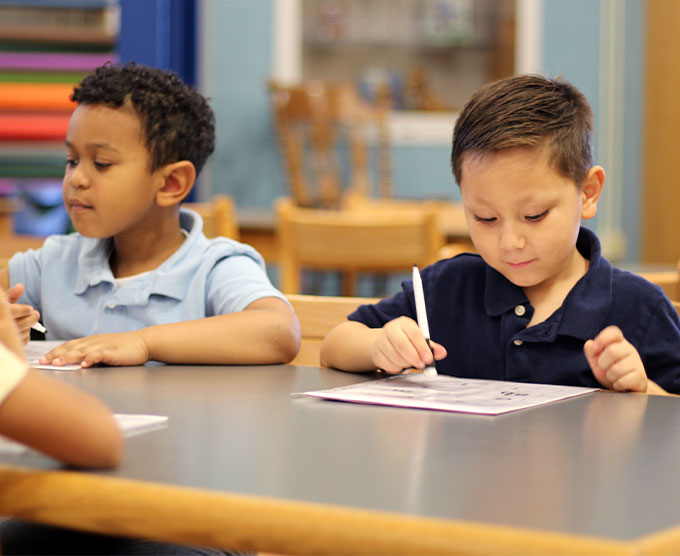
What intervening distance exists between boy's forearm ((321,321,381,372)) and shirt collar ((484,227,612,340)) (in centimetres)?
18

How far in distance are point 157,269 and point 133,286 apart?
51mm

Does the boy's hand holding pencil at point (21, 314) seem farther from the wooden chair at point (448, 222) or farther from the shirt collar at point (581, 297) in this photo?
the wooden chair at point (448, 222)

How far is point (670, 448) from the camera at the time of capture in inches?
28.2

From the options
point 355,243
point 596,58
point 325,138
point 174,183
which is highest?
point 596,58

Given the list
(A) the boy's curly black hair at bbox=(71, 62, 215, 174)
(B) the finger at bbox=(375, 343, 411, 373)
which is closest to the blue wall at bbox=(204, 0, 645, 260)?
(A) the boy's curly black hair at bbox=(71, 62, 215, 174)

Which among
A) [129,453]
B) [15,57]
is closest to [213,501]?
[129,453]

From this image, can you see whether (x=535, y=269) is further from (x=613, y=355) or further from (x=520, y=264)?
(x=613, y=355)

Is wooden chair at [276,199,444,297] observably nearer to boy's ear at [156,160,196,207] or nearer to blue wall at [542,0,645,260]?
boy's ear at [156,160,196,207]

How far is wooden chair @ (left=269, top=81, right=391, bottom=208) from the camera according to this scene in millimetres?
5938

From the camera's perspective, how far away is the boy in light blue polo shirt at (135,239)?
1407mm

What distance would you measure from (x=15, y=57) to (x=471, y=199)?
249 cm

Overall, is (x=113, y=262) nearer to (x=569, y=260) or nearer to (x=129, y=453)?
(x=569, y=260)

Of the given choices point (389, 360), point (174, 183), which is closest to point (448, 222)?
point (174, 183)

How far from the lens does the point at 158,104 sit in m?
1.52
